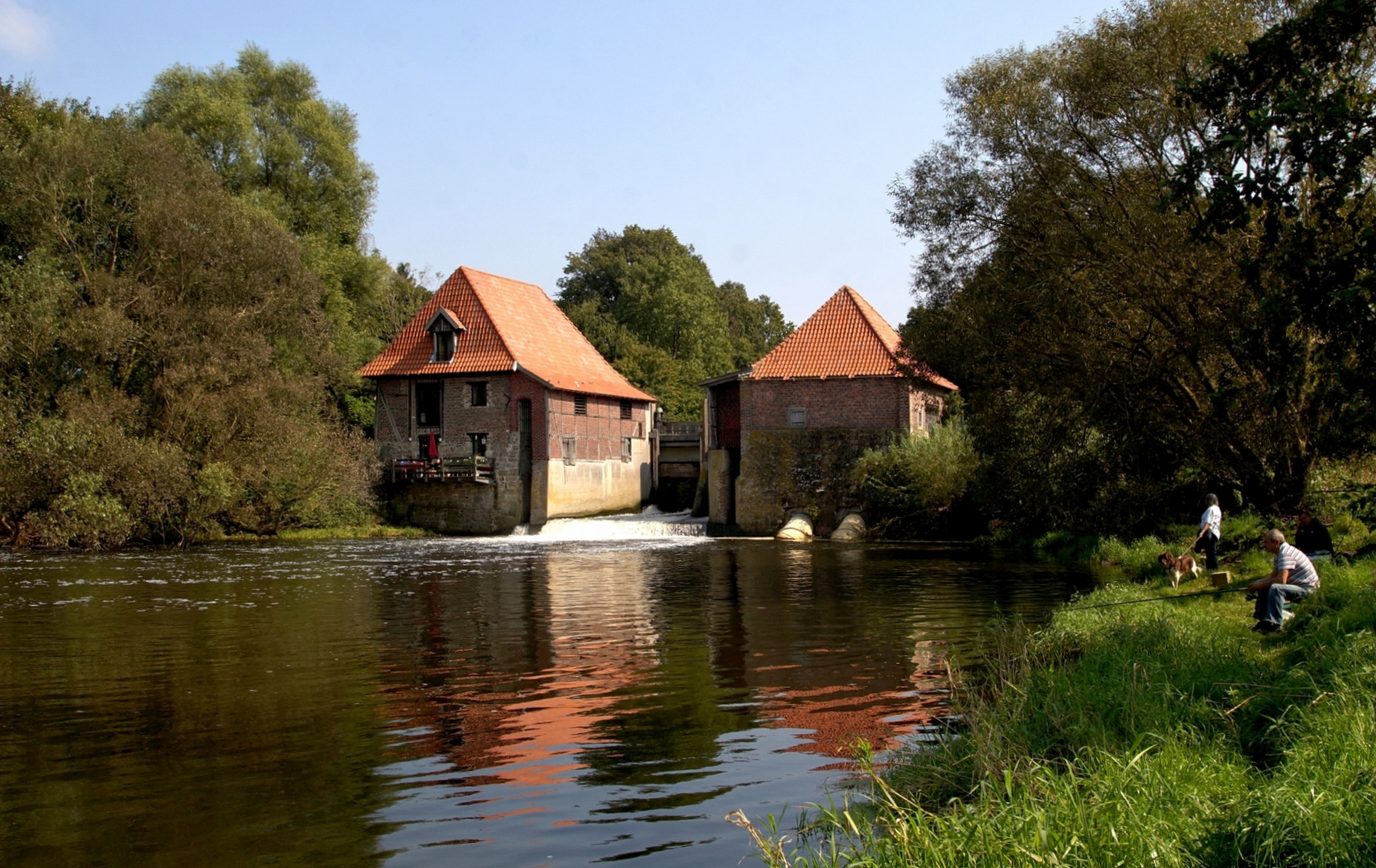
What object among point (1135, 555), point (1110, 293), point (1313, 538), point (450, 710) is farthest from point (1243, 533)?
point (450, 710)

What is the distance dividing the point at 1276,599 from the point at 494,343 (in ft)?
113

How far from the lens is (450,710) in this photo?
32.2 ft

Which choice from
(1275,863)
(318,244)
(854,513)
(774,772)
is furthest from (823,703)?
(318,244)

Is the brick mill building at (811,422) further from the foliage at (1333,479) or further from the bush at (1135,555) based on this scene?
the foliage at (1333,479)

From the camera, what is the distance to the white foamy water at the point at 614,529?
37.3 m

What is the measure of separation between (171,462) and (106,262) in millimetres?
6640

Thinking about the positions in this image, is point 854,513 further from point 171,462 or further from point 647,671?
point 647,671

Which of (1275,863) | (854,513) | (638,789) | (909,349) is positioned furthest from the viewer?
(854,513)

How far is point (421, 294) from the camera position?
198 feet

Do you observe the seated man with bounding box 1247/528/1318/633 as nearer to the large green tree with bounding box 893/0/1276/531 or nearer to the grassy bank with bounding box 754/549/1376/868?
the grassy bank with bounding box 754/549/1376/868

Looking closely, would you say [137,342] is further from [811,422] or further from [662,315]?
[662,315]

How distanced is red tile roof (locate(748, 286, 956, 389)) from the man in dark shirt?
22470 millimetres

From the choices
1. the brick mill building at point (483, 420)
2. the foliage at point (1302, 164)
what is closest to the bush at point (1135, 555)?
the foliage at point (1302, 164)

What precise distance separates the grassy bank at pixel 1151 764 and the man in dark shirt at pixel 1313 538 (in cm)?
267
